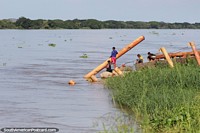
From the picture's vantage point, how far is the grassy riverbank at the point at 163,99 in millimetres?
13930

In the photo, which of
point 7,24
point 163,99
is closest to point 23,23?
point 7,24

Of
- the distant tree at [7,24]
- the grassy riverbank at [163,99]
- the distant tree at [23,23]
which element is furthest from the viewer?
the distant tree at [7,24]

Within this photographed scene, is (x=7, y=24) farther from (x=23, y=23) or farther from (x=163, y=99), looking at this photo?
(x=163, y=99)

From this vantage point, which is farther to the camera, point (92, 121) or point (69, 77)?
point (69, 77)

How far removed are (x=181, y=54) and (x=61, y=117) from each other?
12.4 m

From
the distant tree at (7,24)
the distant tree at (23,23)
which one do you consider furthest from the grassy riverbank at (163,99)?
the distant tree at (7,24)

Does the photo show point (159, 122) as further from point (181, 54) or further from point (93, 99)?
point (181, 54)

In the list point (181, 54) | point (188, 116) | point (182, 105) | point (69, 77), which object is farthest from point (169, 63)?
point (188, 116)

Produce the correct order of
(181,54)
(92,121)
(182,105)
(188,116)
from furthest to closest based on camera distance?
(181,54) → (92,121) → (182,105) → (188,116)

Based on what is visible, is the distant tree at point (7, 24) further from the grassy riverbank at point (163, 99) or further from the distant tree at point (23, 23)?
the grassy riverbank at point (163, 99)

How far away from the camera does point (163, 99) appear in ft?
56.5

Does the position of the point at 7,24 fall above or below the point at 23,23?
below

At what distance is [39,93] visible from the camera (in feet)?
84.2

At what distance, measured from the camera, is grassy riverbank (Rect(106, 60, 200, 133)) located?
13930 millimetres
